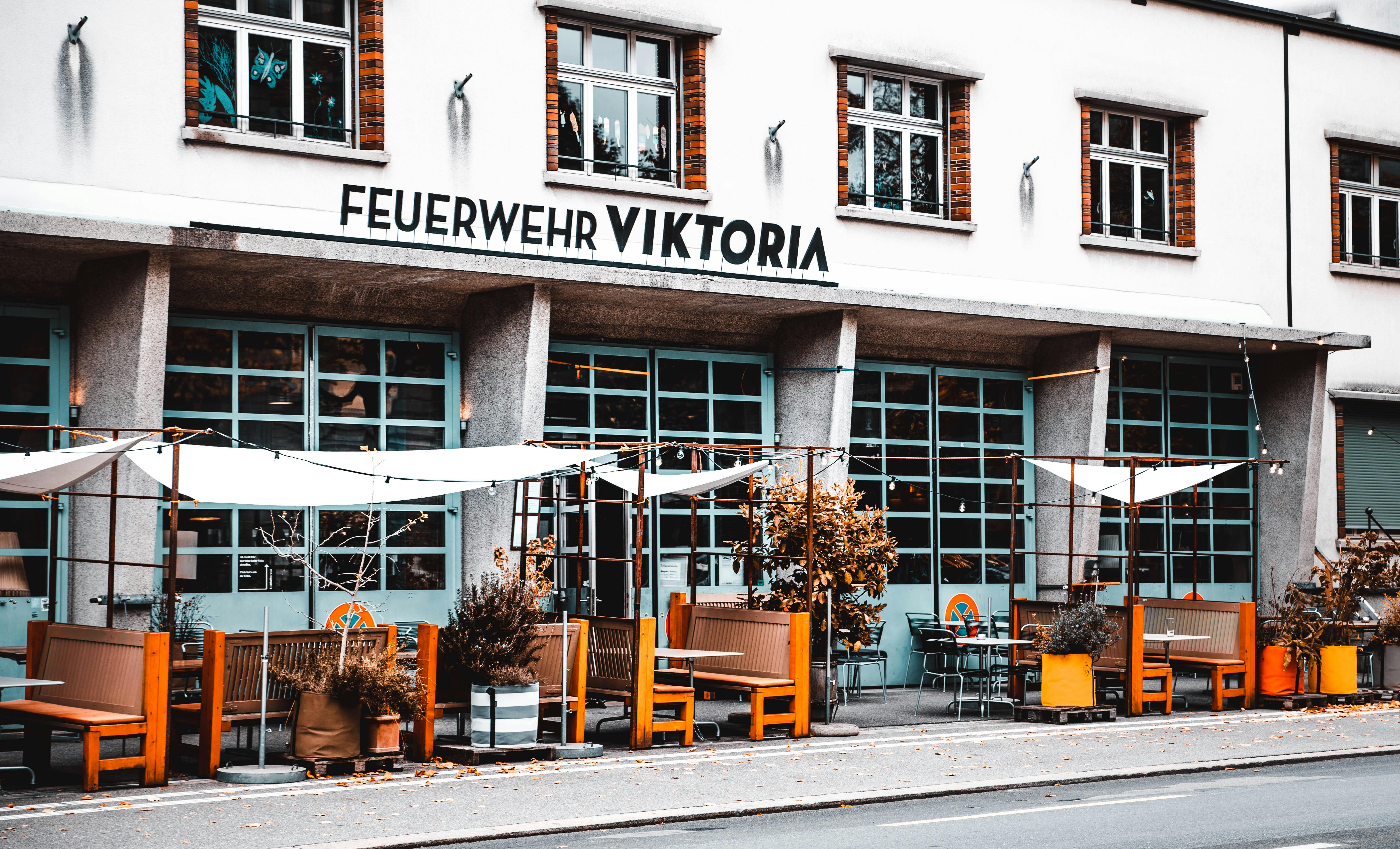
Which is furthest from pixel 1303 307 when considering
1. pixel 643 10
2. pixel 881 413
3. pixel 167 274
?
pixel 167 274

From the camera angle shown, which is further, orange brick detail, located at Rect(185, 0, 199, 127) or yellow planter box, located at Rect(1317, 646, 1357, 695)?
yellow planter box, located at Rect(1317, 646, 1357, 695)

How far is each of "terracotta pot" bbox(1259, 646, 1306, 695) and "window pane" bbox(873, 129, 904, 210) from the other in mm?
6788

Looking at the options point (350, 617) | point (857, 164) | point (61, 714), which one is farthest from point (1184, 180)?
point (61, 714)

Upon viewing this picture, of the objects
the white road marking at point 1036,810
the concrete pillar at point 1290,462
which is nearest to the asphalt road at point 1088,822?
the white road marking at point 1036,810

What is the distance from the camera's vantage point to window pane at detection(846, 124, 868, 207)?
18.7 meters

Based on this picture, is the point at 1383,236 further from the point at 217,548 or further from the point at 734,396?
the point at 217,548

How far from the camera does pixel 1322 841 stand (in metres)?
9.02

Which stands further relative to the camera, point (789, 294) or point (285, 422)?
point (789, 294)

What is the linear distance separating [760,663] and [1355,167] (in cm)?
1370

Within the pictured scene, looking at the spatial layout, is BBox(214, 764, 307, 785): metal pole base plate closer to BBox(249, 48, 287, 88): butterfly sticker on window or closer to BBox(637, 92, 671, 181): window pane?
BBox(249, 48, 287, 88): butterfly sticker on window

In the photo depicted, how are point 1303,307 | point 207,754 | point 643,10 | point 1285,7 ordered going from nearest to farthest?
1. point 207,754
2. point 643,10
3. point 1303,307
4. point 1285,7

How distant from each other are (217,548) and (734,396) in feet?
20.6

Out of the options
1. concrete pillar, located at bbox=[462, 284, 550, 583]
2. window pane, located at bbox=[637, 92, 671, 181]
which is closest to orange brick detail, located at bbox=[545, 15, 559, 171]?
window pane, located at bbox=[637, 92, 671, 181]

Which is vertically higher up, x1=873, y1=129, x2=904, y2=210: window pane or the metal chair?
x1=873, y1=129, x2=904, y2=210: window pane
